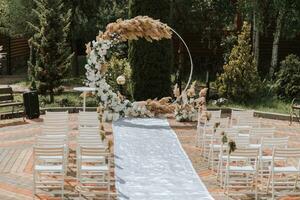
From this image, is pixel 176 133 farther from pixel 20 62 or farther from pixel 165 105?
pixel 20 62

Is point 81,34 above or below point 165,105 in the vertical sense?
above

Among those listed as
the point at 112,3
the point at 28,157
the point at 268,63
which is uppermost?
the point at 112,3

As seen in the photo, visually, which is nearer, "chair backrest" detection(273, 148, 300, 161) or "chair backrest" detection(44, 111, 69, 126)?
"chair backrest" detection(273, 148, 300, 161)

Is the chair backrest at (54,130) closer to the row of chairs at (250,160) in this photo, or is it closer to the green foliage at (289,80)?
the row of chairs at (250,160)

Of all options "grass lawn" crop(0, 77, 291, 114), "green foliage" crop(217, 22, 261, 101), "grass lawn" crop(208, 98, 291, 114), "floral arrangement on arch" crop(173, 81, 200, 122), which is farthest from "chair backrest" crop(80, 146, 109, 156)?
"green foliage" crop(217, 22, 261, 101)

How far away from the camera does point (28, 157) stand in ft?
51.2

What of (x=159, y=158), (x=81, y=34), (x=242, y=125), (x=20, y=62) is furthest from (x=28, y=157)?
(x=20, y=62)

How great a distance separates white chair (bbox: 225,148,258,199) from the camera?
1201 cm

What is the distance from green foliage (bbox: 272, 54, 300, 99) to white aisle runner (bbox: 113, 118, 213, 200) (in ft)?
28.0

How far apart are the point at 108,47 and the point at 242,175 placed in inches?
354

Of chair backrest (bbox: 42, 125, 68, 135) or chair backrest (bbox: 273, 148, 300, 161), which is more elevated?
chair backrest (bbox: 273, 148, 300, 161)

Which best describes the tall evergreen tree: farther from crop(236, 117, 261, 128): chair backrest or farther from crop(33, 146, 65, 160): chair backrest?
crop(33, 146, 65, 160): chair backrest

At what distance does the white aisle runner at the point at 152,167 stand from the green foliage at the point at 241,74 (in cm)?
650

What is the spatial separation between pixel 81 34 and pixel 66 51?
32.8 feet
